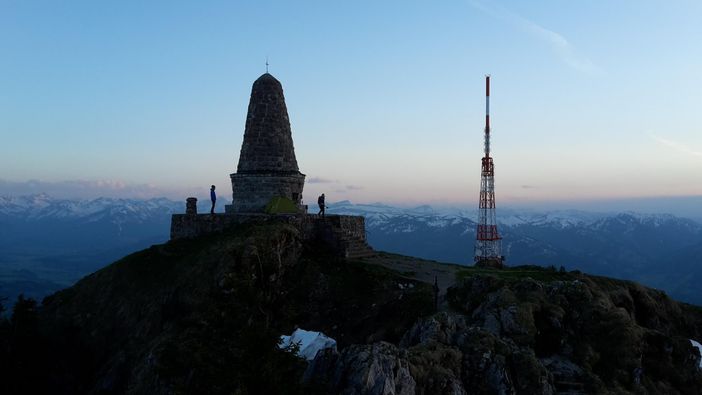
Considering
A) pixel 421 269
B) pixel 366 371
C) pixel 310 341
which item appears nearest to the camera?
pixel 366 371

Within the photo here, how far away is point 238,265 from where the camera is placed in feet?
88.0

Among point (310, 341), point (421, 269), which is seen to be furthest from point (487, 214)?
point (310, 341)

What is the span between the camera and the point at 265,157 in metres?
39.3

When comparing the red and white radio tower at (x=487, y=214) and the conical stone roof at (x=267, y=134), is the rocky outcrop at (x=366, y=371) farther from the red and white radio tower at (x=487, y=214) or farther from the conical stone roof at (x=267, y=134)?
the red and white radio tower at (x=487, y=214)

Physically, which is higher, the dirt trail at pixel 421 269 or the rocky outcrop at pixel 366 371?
the dirt trail at pixel 421 269

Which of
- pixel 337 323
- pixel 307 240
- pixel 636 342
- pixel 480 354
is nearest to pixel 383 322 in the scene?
pixel 337 323

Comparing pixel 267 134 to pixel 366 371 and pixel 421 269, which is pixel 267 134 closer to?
pixel 421 269

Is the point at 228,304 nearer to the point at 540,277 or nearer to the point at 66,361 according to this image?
the point at 66,361

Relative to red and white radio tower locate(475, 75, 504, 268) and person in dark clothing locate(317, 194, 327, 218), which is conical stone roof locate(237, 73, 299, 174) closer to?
person in dark clothing locate(317, 194, 327, 218)

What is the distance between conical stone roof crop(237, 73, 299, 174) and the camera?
3931cm

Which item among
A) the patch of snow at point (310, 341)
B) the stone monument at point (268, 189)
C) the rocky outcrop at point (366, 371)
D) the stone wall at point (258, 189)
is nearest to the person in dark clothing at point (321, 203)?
the stone monument at point (268, 189)

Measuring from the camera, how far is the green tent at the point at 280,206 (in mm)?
37562

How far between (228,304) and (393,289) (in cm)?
1394

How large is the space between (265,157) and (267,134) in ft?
6.43
